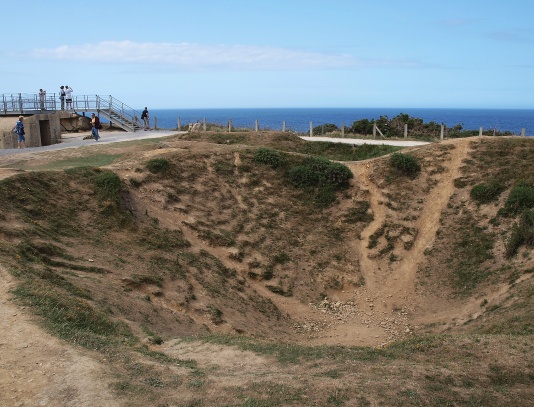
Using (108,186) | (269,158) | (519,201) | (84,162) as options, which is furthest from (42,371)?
(519,201)

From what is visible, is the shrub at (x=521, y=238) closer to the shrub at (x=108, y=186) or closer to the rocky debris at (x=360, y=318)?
the rocky debris at (x=360, y=318)

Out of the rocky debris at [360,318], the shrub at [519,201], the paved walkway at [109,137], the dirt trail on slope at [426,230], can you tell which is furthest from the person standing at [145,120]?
the shrub at [519,201]

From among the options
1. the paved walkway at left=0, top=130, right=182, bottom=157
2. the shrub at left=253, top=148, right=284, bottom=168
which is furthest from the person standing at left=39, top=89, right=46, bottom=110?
the shrub at left=253, top=148, right=284, bottom=168

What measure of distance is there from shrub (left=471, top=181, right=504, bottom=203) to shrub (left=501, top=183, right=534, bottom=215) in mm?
1014

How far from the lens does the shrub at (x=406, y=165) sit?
109 feet

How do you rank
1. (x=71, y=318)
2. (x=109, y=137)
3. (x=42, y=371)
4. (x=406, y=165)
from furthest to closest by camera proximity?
(x=109, y=137)
(x=406, y=165)
(x=71, y=318)
(x=42, y=371)

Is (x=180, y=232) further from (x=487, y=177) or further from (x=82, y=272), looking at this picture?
(x=487, y=177)

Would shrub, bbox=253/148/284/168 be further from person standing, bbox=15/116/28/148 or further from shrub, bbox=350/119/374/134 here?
shrub, bbox=350/119/374/134

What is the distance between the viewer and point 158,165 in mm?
30156

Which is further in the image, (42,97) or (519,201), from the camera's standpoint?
(42,97)

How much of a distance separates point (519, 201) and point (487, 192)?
197 cm

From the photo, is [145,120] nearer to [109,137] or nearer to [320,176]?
[109,137]

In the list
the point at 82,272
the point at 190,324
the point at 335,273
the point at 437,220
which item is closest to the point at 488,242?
the point at 437,220

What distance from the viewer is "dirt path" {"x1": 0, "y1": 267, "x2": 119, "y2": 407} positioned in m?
11.3
